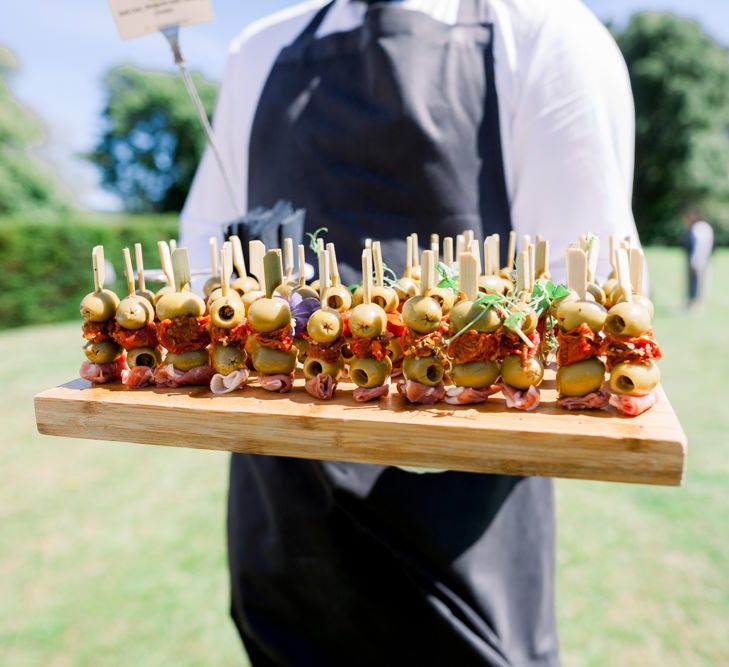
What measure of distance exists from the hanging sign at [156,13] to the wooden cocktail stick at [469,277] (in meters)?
0.74

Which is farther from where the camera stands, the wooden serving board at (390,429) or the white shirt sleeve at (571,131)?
the white shirt sleeve at (571,131)

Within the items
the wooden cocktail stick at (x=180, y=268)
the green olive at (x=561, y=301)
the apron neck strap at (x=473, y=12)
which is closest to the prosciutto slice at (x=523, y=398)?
the green olive at (x=561, y=301)

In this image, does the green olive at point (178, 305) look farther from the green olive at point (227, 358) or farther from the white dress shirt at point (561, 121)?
the white dress shirt at point (561, 121)

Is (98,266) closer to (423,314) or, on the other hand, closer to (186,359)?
(186,359)

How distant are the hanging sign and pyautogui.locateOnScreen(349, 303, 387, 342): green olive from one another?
698mm

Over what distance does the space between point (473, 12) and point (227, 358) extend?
928 mm

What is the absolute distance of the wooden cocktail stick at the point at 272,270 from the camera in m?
0.97

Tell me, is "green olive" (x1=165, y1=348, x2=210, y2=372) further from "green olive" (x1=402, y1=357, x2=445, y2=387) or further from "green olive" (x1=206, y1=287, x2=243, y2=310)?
"green olive" (x1=402, y1=357, x2=445, y2=387)

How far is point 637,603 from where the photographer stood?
7.54ft

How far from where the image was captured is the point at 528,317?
2.76 feet

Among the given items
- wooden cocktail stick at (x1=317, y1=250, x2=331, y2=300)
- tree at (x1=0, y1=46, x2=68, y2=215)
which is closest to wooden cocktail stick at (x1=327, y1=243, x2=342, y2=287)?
wooden cocktail stick at (x1=317, y1=250, x2=331, y2=300)

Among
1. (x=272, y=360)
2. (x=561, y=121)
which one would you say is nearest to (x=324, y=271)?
(x=272, y=360)

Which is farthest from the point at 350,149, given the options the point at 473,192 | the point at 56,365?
the point at 56,365

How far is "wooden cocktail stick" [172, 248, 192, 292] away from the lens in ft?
3.25
